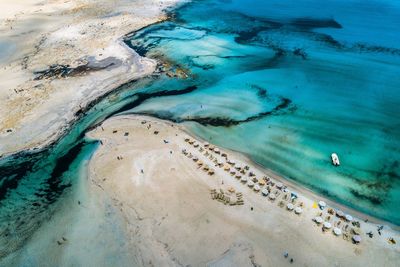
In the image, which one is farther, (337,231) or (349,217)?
(349,217)

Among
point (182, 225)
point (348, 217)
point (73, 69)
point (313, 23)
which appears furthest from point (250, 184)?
point (313, 23)

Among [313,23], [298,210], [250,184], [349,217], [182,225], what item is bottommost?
[182,225]

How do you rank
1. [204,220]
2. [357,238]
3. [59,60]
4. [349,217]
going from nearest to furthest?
[357,238], [349,217], [204,220], [59,60]

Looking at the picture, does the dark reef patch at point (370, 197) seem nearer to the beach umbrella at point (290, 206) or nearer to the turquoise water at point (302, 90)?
the turquoise water at point (302, 90)

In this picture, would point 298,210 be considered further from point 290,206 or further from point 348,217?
point 348,217

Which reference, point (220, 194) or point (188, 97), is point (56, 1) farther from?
point (220, 194)

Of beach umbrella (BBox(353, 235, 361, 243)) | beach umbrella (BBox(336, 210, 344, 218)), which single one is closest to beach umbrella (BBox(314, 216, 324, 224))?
beach umbrella (BBox(336, 210, 344, 218))

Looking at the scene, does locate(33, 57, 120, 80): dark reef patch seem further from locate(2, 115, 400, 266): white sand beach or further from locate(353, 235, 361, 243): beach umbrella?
locate(353, 235, 361, 243): beach umbrella
